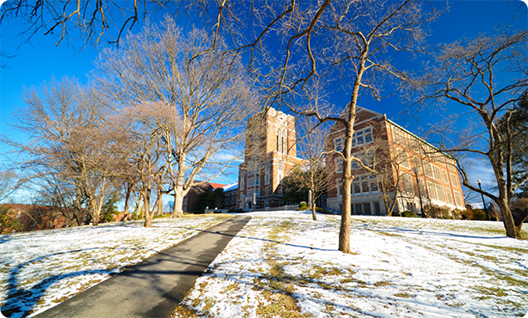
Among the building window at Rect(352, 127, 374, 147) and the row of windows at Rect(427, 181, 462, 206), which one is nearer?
the building window at Rect(352, 127, 374, 147)

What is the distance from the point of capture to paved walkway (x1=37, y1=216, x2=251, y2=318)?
352 cm

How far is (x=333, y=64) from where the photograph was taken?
8164 millimetres

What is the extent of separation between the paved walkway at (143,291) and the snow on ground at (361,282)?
0.38 m

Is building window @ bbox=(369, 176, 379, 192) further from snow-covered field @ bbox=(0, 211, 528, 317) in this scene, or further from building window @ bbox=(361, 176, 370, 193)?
snow-covered field @ bbox=(0, 211, 528, 317)

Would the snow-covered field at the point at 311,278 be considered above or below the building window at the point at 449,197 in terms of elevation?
below

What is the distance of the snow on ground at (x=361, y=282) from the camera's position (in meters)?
3.35

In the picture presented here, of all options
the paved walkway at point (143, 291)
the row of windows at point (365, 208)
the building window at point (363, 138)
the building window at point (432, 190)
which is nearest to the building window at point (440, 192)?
the building window at point (432, 190)

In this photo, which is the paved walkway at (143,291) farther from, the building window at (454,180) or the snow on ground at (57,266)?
the building window at (454,180)

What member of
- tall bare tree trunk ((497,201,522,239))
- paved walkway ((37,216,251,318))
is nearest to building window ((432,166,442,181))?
tall bare tree trunk ((497,201,522,239))

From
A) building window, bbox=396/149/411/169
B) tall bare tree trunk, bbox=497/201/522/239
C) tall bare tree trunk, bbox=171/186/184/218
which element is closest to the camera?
tall bare tree trunk, bbox=497/201/522/239

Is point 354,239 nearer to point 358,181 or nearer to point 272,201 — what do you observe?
point 358,181

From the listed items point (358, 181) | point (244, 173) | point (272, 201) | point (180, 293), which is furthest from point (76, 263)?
point (244, 173)

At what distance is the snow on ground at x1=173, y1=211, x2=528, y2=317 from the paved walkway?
0.38 metres

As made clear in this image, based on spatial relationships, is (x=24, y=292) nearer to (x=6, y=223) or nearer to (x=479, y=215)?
(x=6, y=223)
